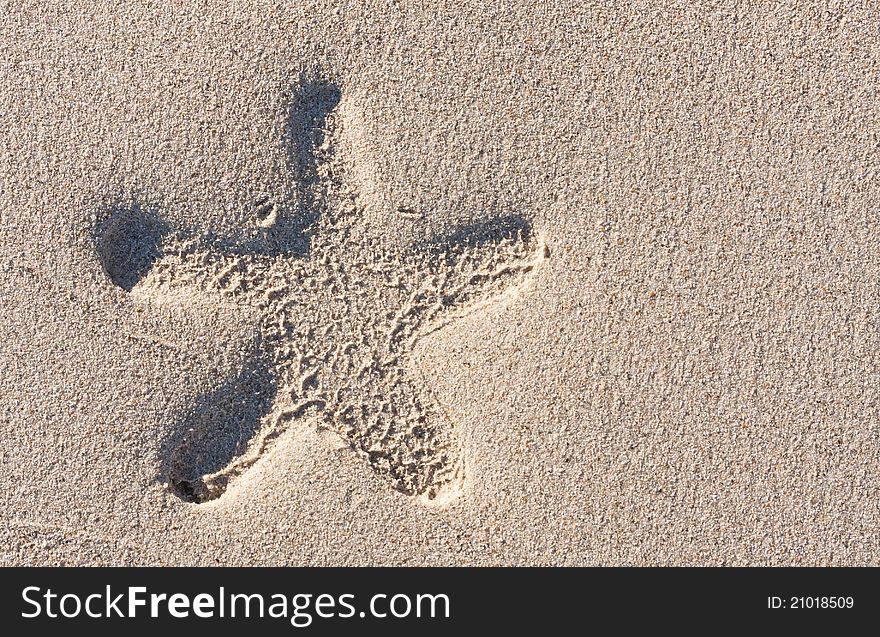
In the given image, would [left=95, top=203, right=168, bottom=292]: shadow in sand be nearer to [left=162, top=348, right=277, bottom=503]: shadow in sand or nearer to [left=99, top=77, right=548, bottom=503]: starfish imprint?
[left=99, top=77, right=548, bottom=503]: starfish imprint

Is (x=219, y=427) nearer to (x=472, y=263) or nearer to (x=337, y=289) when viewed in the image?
(x=337, y=289)

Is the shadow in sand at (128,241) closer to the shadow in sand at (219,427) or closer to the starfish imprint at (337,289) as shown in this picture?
the starfish imprint at (337,289)

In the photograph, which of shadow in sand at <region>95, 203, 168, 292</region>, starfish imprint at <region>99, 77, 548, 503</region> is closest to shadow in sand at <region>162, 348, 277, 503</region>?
starfish imprint at <region>99, 77, 548, 503</region>

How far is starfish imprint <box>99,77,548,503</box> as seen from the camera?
57.7 inches

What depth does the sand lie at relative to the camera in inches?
57.6

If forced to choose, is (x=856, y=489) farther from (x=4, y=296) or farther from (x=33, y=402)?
(x=4, y=296)

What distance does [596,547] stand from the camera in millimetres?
1477

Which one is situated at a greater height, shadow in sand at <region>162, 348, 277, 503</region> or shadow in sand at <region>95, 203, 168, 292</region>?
shadow in sand at <region>95, 203, 168, 292</region>

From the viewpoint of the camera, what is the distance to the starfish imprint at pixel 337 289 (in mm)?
1467

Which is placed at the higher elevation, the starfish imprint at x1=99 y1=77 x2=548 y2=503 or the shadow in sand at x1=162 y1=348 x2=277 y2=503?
the starfish imprint at x1=99 y1=77 x2=548 y2=503

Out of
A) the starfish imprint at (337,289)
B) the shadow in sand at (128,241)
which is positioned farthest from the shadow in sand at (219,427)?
the shadow in sand at (128,241)

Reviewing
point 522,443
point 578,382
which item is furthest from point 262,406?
point 578,382

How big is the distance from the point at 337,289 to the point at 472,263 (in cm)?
33
